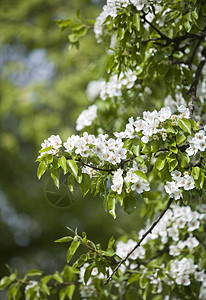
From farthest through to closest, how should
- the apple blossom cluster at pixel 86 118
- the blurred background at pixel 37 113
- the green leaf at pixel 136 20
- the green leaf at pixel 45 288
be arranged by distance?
the blurred background at pixel 37 113 → the apple blossom cluster at pixel 86 118 → the green leaf at pixel 45 288 → the green leaf at pixel 136 20

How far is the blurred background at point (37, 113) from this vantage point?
6000 millimetres

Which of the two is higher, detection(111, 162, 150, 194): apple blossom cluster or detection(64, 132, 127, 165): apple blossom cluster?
detection(64, 132, 127, 165): apple blossom cluster

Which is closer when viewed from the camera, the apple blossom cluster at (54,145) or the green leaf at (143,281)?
the apple blossom cluster at (54,145)

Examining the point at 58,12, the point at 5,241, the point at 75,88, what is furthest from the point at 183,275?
the point at 5,241

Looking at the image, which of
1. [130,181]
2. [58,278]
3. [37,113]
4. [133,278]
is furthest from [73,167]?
[37,113]

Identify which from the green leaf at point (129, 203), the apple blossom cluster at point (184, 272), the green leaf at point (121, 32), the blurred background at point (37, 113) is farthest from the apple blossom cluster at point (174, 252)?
the blurred background at point (37, 113)

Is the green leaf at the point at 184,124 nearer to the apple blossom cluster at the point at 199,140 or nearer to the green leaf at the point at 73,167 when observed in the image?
the apple blossom cluster at the point at 199,140

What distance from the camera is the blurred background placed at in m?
6.00

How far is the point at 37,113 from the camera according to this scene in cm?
638

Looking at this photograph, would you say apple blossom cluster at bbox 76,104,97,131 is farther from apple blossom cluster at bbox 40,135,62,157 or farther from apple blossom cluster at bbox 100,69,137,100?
apple blossom cluster at bbox 40,135,62,157

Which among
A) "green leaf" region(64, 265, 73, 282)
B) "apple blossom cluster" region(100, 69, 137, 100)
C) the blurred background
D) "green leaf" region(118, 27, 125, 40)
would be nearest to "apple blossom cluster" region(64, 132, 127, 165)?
"green leaf" region(118, 27, 125, 40)

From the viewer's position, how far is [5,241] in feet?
26.1

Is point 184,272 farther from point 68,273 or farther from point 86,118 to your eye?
point 86,118

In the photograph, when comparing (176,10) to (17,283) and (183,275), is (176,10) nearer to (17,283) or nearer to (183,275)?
(183,275)
